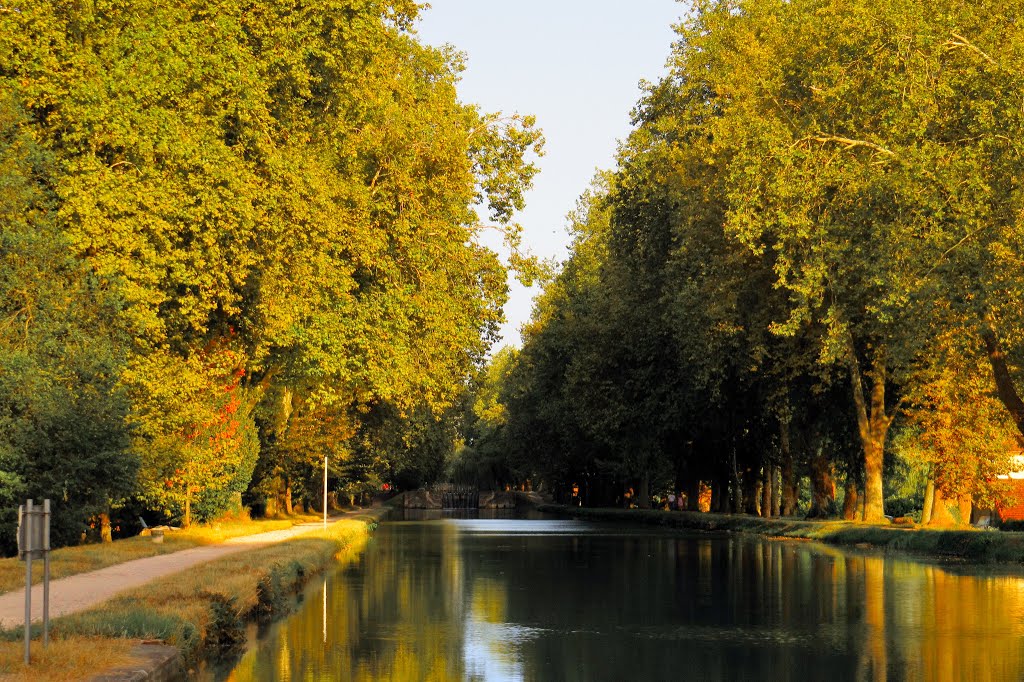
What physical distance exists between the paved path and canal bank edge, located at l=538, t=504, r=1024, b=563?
1664 centimetres

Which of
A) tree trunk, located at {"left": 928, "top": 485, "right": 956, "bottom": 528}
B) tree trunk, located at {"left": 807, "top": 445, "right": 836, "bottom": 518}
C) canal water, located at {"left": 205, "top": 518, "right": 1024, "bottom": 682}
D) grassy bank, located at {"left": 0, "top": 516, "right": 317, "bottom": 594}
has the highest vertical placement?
tree trunk, located at {"left": 807, "top": 445, "right": 836, "bottom": 518}

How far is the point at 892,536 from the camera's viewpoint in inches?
1524

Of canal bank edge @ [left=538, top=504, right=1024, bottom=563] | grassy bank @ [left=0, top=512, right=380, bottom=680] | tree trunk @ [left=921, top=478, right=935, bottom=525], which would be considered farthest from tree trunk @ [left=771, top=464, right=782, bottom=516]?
grassy bank @ [left=0, top=512, right=380, bottom=680]

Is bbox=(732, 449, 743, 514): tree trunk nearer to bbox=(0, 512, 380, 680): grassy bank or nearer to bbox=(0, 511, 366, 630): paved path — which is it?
bbox=(0, 511, 366, 630): paved path

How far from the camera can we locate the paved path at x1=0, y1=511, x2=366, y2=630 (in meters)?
16.3

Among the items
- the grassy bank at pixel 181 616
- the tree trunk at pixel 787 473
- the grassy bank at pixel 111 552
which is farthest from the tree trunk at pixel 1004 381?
the grassy bank at pixel 111 552

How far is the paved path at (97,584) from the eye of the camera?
16.3m

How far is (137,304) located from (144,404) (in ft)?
15.7

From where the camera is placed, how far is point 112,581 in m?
21.0

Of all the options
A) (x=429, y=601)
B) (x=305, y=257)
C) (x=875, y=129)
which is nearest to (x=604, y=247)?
(x=875, y=129)

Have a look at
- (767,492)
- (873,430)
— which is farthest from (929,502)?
(767,492)

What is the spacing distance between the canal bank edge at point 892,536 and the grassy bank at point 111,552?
17121 millimetres

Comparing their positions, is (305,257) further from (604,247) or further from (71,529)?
(604,247)

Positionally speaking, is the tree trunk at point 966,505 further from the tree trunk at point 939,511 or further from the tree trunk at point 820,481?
the tree trunk at point 820,481
